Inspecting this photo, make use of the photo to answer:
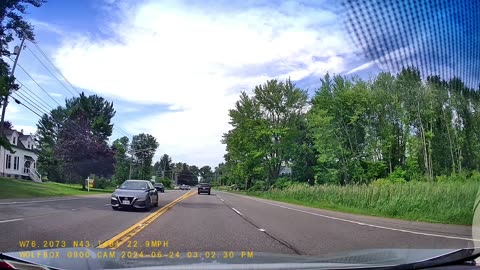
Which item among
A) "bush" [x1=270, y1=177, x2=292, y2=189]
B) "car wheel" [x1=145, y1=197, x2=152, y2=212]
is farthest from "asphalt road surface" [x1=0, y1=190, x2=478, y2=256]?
"bush" [x1=270, y1=177, x2=292, y2=189]

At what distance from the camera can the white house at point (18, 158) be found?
190ft

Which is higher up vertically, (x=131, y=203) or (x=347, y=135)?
(x=347, y=135)

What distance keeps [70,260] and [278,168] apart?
62718 mm

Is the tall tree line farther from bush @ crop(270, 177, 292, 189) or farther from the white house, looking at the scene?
the white house

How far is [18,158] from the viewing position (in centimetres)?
6334

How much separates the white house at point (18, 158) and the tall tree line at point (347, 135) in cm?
3047

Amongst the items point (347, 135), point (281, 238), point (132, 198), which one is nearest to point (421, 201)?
point (281, 238)

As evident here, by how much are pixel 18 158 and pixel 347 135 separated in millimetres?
45680

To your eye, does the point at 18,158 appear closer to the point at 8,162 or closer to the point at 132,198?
the point at 8,162

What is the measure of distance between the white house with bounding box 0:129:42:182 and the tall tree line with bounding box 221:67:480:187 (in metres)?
30.5

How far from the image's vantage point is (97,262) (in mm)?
4578

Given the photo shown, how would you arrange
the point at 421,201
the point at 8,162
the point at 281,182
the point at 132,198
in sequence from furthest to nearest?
the point at 281,182 < the point at 8,162 < the point at 421,201 < the point at 132,198

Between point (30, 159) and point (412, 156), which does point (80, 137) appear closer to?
point (30, 159)

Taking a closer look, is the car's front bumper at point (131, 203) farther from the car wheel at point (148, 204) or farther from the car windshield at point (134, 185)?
the car windshield at point (134, 185)
